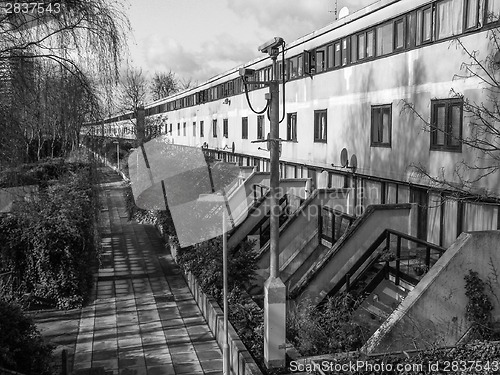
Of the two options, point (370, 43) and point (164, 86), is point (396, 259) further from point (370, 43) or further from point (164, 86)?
point (164, 86)

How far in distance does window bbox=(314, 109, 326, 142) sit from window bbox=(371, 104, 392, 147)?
3753 millimetres

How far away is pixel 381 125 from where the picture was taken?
14.9m

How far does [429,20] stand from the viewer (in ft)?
41.6

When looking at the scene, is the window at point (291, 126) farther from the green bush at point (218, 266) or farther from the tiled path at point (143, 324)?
the green bush at point (218, 266)

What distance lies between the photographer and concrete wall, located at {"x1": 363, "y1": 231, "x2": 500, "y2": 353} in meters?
8.27

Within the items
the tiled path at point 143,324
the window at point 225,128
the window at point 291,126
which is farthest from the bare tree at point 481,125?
the window at point 225,128

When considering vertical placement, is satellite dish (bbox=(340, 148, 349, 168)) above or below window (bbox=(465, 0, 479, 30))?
below

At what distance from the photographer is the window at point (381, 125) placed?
14452 mm

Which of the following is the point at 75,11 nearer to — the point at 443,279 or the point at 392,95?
the point at 443,279

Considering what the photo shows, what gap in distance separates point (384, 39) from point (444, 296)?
882 centimetres

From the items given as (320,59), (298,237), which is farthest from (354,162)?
(320,59)

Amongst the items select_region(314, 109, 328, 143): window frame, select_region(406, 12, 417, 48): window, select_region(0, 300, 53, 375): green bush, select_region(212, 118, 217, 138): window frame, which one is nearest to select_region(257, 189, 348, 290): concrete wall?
select_region(314, 109, 328, 143): window frame

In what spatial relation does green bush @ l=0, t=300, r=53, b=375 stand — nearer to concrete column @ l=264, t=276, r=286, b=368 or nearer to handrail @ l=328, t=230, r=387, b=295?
concrete column @ l=264, t=276, r=286, b=368

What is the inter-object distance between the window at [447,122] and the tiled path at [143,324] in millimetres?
6957
